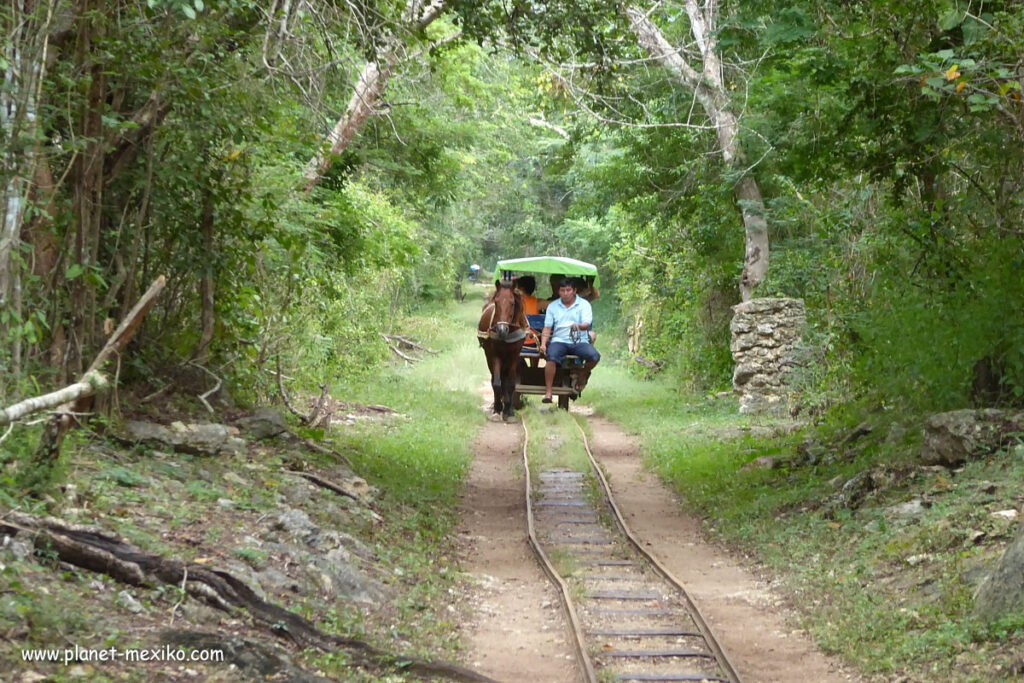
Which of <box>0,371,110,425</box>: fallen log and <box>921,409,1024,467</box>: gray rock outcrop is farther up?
<box>0,371,110,425</box>: fallen log

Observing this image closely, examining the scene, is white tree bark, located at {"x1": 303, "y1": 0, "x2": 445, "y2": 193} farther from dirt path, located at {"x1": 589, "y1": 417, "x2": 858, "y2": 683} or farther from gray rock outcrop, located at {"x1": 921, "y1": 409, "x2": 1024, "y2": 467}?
gray rock outcrop, located at {"x1": 921, "y1": 409, "x2": 1024, "y2": 467}

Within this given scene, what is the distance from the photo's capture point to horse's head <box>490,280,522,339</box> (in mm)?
18969

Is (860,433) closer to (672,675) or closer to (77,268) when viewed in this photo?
(672,675)

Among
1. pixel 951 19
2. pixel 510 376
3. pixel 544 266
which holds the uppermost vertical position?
pixel 951 19

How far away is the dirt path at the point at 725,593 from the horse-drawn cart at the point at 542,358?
4.57m

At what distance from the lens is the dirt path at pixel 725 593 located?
24.7 ft

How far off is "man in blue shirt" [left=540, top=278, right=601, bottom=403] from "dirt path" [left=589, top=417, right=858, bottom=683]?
401cm

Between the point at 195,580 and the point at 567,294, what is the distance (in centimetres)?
1269

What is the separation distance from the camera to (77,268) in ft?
30.0

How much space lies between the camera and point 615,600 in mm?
9047

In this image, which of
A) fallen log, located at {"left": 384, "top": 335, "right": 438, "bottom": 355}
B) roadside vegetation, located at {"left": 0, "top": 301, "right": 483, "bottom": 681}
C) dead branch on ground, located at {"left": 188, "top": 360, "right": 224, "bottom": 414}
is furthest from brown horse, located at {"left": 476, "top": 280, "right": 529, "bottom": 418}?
fallen log, located at {"left": 384, "top": 335, "right": 438, "bottom": 355}

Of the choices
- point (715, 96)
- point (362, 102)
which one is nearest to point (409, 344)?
point (715, 96)

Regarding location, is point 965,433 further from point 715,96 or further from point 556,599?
point 715,96

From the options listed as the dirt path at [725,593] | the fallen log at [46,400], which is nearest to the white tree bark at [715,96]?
the dirt path at [725,593]
